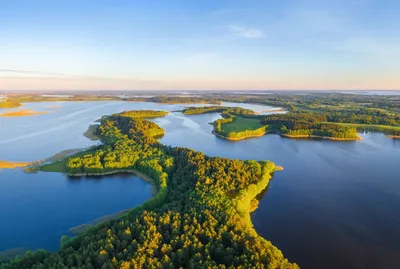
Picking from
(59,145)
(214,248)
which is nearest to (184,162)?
(214,248)

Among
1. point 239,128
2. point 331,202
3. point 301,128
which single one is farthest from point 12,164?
point 301,128

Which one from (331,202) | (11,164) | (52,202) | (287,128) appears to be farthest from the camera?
(287,128)

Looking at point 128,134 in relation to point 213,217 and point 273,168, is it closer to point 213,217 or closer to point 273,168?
point 273,168

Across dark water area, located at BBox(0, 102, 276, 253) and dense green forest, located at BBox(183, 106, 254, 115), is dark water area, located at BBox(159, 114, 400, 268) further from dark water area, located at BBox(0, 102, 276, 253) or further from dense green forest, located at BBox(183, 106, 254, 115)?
dense green forest, located at BBox(183, 106, 254, 115)

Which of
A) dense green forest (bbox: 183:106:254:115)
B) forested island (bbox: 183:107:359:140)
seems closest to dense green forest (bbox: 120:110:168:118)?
dense green forest (bbox: 183:106:254:115)

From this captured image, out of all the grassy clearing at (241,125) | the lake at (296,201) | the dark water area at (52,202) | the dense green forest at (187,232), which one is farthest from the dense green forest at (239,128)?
the dark water area at (52,202)

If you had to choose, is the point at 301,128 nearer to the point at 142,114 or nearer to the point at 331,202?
the point at 331,202
